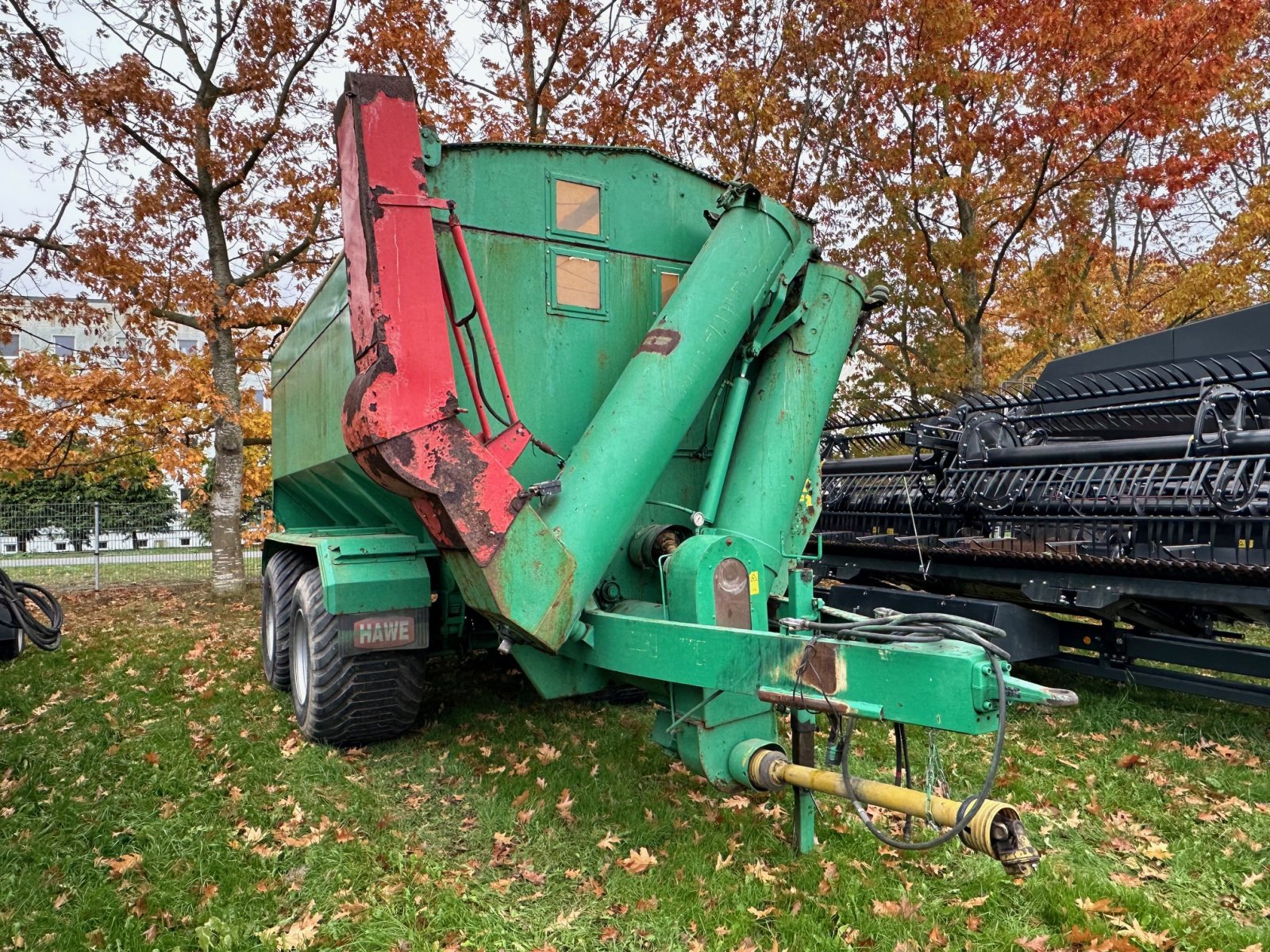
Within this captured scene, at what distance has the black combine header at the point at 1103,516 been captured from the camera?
461 cm

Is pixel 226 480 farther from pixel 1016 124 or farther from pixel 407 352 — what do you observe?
pixel 1016 124

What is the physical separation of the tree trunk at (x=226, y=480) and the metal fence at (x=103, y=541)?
126 inches

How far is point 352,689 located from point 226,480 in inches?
352

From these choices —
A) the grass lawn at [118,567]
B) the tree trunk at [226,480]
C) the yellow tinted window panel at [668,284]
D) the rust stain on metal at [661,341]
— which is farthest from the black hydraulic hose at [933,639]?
the grass lawn at [118,567]

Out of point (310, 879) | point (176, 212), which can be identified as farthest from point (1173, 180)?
point (176, 212)

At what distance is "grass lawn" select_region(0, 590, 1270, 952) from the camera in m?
3.05

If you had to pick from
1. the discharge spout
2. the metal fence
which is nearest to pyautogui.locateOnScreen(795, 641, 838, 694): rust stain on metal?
the discharge spout

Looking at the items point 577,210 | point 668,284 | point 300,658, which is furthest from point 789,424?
point 300,658

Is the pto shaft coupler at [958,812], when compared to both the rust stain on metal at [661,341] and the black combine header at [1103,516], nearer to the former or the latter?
the rust stain on metal at [661,341]

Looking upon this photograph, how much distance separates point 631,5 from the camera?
1217 centimetres

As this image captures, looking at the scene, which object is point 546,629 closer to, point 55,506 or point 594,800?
point 594,800

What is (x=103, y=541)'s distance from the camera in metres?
16.1

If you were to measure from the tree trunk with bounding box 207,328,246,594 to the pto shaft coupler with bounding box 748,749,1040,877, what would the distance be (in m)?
11.1

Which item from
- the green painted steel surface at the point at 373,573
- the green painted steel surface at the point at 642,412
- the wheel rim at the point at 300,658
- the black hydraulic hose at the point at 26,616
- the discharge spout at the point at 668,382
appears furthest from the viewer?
the wheel rim at the point at 300,658
